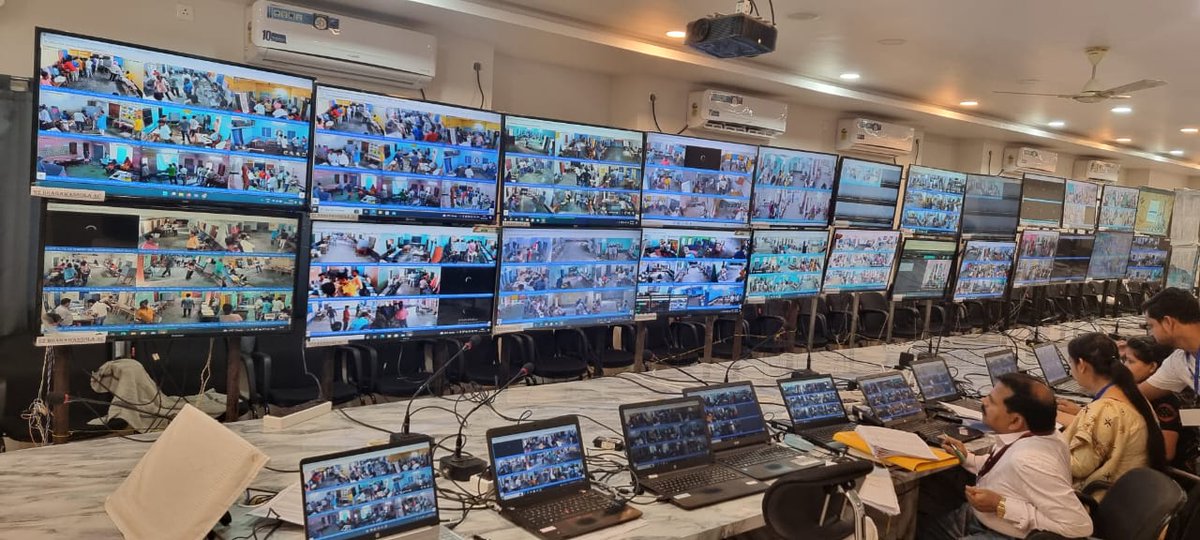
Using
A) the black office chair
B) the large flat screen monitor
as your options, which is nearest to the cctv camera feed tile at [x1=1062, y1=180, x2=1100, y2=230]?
the large flat screen monitor

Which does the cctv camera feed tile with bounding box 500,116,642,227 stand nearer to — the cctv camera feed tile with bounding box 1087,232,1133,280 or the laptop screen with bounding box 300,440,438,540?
the laptop screen with bounding box 300,440,438,540

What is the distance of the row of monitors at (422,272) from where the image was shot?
246 cm

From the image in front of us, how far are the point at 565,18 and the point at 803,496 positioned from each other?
366cm

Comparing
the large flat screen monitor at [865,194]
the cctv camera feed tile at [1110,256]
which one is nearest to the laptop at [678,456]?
the large flat screen monitor at [865,194]

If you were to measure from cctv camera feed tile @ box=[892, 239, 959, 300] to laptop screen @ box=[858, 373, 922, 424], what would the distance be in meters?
2.41

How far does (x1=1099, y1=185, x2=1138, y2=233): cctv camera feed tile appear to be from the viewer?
704 centimetres

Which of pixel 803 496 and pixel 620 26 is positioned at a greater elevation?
pixel 620 26

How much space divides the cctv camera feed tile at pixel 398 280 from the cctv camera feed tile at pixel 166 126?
289 millimetres

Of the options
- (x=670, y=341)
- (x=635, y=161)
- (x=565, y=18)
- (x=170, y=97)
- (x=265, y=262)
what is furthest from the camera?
(x=670, y=341)

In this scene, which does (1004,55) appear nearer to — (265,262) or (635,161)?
(635,161)

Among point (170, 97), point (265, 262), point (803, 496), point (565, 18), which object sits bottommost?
point (803, 496)

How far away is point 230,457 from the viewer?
5.20 feet

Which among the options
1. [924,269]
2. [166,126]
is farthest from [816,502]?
[924,269]

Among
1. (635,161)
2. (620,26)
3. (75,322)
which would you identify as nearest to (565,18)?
(620,26)
